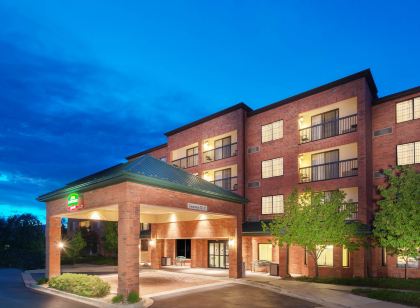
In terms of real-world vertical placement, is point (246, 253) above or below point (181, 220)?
below

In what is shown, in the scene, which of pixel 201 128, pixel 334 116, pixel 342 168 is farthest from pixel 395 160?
pixel 201 128

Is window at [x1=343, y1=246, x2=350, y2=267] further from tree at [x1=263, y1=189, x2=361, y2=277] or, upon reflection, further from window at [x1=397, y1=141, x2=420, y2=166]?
Result: window at [x1=397, y1=141, x2=420, y2=166]

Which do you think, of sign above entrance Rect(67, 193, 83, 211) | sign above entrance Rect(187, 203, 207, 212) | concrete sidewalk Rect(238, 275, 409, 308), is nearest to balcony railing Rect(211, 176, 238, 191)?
concrete sidewalk Rect(238, 275, 409, 308)

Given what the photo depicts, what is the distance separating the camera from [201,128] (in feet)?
135

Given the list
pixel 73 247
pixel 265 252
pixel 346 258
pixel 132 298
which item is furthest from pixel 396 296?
pixel 73 247

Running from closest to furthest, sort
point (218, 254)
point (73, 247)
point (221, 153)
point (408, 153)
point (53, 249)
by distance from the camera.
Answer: point (53, 249) → point (408, 153) → point (218, 254) → point (221, 153) → point (73, 247)

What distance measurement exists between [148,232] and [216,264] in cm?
1174

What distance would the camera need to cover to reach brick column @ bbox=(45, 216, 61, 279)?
26.0 metres

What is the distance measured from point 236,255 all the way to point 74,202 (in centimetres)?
1172

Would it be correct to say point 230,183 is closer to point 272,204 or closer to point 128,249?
point 272,204

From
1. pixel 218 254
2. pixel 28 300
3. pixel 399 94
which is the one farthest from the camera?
pixel 218 254

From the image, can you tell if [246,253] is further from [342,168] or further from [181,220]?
[342,168]

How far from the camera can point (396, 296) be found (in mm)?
18875

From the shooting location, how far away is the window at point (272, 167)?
111 feet
